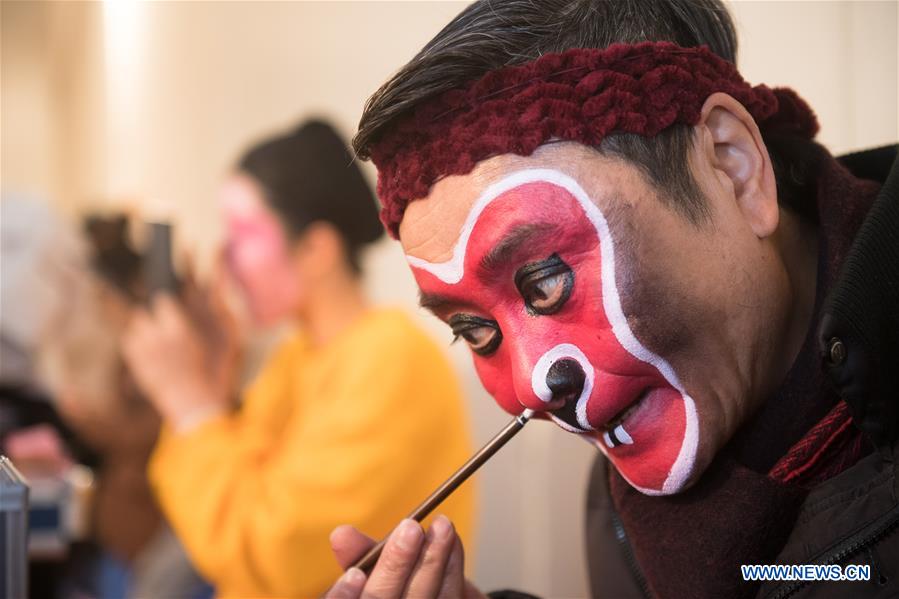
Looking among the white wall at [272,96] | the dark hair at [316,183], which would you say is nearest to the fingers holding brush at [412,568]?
the white wall at [272,96]

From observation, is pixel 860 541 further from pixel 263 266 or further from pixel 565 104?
pixel 263 266

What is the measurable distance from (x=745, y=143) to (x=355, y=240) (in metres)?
0.80

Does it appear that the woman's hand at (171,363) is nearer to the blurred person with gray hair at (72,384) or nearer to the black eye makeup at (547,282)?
the blurred person with gray hair at (72,384)

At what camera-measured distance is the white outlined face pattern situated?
2.37 ft

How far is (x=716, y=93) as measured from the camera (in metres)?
0.75

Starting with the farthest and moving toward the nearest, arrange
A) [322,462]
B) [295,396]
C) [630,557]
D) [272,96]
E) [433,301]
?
[272,96]
[295,396]
[322,462]
[630,557]
[433,301]

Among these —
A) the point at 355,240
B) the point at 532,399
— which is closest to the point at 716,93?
the point at 532,399

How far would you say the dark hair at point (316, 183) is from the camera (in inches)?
57.3

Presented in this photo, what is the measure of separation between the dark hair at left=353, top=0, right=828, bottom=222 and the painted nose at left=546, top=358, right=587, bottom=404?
0.14 meters

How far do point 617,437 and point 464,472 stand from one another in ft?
0.45

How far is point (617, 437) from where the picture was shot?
2.51 feet

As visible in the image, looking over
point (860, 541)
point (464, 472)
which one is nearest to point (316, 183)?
point (464, 472)

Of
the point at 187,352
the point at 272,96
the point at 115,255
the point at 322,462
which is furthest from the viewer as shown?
the point at 115,255

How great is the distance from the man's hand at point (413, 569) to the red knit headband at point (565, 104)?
0.90 ft
